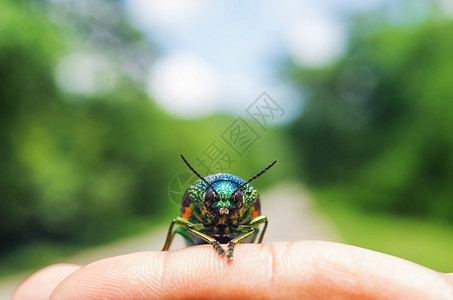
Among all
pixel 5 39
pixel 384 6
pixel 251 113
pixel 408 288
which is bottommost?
pixel 408 288

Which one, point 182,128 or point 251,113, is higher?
point 182,128

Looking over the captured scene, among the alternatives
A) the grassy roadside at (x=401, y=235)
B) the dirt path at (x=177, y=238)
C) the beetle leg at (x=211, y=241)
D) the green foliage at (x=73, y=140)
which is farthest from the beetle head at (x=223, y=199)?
the grassy roadside at (x=401, y=235)

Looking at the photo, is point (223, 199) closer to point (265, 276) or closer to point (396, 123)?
point (265, 276)

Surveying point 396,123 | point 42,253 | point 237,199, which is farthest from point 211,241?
point 396,123

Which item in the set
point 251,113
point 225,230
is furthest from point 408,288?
point 251,113

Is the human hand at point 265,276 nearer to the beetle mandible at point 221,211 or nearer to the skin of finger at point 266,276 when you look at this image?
the skin of finger at point 266,276

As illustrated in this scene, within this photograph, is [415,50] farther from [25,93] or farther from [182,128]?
[25,93]

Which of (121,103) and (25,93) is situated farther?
(121,103)
